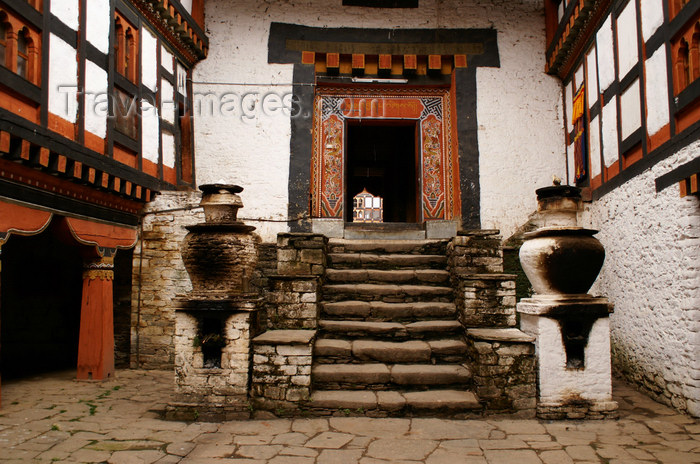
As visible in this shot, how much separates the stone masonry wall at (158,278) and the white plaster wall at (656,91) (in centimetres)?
601

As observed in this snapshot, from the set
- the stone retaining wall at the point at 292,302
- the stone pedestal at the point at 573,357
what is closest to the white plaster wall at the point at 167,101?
the stone retaining wall at the point at 292,302

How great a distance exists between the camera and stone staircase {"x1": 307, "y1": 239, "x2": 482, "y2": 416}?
422 centimetres

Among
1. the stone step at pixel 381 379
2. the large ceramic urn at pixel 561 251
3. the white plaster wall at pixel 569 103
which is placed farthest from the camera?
the white plaster wall at pixel 569 103

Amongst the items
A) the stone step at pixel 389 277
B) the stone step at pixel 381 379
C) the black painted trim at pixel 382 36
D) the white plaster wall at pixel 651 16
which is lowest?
the stone step at pixel 381 379

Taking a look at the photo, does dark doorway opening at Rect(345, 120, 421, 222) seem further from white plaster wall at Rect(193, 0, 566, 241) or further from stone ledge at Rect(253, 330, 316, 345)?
stone ledge at Rect(253, 330, 316, 345)

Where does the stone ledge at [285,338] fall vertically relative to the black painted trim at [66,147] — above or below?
below

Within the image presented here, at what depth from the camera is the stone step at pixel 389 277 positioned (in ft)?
19.1

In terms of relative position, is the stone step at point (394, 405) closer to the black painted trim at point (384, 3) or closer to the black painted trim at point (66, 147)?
the black painted trim at point (66, 147)

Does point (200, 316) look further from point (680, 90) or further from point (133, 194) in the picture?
point (680, 90)

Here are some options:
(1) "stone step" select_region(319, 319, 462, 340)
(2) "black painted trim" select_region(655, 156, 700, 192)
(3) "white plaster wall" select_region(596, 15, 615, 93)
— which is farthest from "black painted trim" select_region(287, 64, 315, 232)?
(2) "black painted trim" select_region(655, 156, 700, 192)

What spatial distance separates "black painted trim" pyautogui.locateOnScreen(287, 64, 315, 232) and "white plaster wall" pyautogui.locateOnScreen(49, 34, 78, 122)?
358cm

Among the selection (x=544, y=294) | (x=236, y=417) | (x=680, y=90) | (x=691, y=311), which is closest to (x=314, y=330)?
(x=236, y=417)

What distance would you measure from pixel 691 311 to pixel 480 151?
451cm

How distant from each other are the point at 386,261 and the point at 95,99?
4164mm
